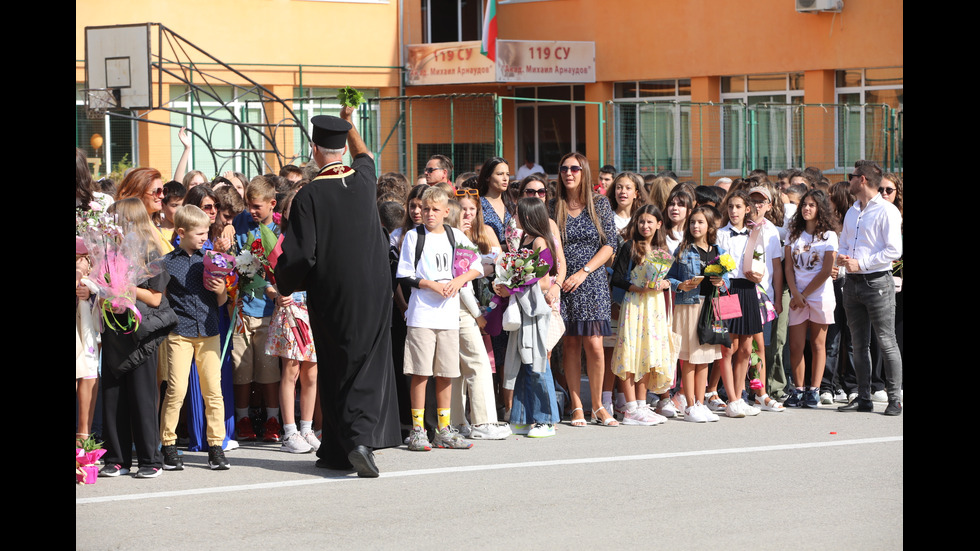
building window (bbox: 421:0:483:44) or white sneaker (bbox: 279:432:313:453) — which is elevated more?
building window (bbox: 421:0:483:44)

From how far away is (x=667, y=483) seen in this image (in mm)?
7039

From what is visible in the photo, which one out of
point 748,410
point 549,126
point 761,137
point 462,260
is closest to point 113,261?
point 462,260

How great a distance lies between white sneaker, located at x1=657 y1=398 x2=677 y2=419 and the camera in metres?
9.53

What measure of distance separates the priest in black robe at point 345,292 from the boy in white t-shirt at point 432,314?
0.68 m

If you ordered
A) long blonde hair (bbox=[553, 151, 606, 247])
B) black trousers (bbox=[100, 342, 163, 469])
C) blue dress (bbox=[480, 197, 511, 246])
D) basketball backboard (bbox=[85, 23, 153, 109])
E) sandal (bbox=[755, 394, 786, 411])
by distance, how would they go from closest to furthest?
black trousers (bbox=[100, 342, 163, 469]), long blonde hair (bbox=[553, 151, 606, 247]), blue dress (bbox=[480, 197, 511, 246]), sandal (bbox=[755, 394, 786, 411]), basketball backboard (bbox=[85, 23, 153, 109])

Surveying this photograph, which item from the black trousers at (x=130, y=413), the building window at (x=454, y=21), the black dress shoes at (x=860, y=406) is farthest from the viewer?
the building window at (x=454, y=21)

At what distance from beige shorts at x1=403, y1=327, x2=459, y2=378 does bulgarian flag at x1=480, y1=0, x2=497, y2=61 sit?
17.6 meters

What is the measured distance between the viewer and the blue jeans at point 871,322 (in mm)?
9539

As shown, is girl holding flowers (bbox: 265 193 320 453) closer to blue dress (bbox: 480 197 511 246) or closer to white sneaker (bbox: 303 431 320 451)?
white sneaker (bbox: 303 431 320 451)

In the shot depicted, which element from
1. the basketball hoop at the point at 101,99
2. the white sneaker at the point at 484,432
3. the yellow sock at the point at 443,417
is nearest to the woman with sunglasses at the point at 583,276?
the white sneaker at the point at 484,432

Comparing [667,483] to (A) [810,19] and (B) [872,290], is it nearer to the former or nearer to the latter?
(B) [872,290]

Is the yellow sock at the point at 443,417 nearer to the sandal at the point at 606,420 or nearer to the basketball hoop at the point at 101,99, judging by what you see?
the sandal at the point at 606,420

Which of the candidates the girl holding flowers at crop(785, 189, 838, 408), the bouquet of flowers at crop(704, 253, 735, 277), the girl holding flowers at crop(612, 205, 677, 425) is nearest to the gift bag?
the bouquet of flowers at crop(704, 253, 735, 277)

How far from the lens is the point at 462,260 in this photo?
8297mm
